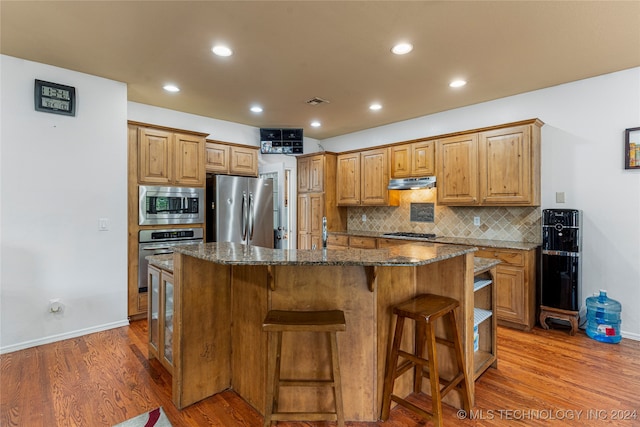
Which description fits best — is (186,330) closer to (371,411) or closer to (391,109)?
(371,411)

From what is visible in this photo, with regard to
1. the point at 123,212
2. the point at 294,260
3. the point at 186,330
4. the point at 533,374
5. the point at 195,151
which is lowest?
the point at 533,374

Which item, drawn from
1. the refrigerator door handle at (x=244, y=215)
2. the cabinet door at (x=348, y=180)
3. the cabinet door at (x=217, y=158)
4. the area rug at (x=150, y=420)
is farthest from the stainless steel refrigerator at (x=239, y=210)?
the area rug at (x=150, y=420)

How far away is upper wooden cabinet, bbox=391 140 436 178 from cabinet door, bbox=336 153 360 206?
0.66m

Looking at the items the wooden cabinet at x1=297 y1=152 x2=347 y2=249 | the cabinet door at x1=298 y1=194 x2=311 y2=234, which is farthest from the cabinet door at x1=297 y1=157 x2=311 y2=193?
the cabinet door at x1=298 y1=194 x2=311 y2=234

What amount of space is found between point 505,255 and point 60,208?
454cm

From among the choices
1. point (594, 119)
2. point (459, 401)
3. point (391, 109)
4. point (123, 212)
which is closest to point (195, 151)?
point (123, 212)

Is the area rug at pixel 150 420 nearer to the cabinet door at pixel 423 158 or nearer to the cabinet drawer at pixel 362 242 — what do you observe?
the cabinet drawer at pixel 362 242

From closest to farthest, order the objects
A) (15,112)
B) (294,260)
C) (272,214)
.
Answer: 1. (294,260)
2. (15,112)
3. (272,214)

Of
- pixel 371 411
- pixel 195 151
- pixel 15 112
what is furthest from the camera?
pixel 195 151

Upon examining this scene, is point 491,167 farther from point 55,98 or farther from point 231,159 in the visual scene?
point 55,98

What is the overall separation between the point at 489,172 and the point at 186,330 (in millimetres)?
3573

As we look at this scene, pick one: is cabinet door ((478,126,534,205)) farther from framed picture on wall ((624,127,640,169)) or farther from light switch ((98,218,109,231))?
light switch ((98,218,109,231))

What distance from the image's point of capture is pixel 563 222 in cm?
321

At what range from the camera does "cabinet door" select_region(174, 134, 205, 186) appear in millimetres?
3967
